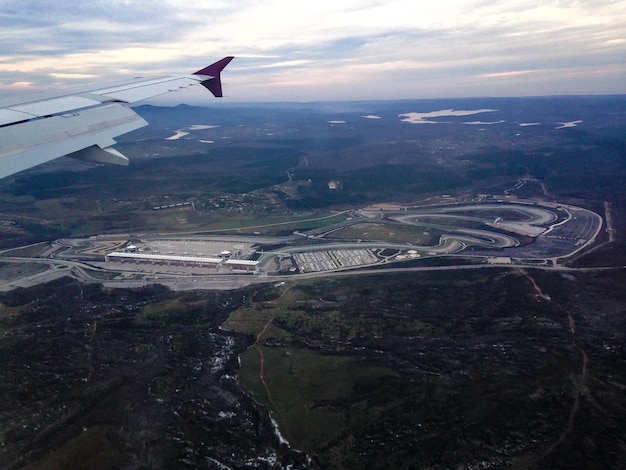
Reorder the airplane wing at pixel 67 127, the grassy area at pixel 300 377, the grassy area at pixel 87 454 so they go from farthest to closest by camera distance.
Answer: the grassy area at pixel 300 377
the grassy area at pixel 87 454
the airplane wing at pixel 67 127

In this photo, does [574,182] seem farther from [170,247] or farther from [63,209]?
[63,209]

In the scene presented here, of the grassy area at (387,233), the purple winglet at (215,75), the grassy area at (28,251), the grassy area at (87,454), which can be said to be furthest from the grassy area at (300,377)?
the grassy area at (28,251)

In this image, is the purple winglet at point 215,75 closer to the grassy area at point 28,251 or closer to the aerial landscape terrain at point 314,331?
the aerial landscape terrain at point 314,331

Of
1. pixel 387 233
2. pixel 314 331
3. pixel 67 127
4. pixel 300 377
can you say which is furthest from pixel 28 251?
pixel 67 127

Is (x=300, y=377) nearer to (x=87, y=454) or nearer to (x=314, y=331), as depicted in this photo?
(x=314, y=331)

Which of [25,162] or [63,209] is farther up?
[25,162]

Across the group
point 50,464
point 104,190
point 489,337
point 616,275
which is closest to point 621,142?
point 616,275

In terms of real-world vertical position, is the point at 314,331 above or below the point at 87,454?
below
